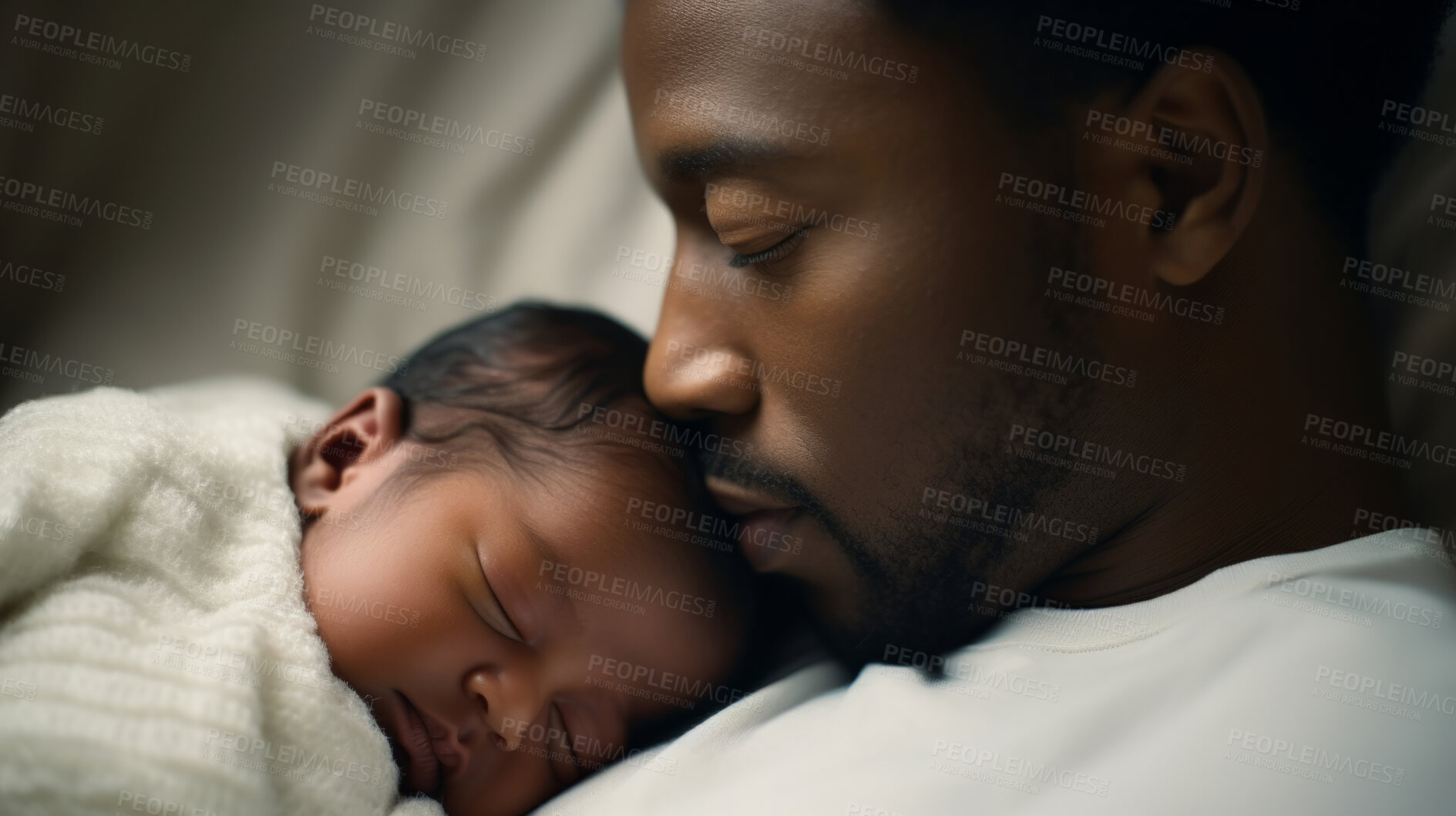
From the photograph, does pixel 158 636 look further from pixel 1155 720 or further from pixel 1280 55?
pixel 1280 55

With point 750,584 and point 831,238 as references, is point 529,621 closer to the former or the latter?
point 750,584

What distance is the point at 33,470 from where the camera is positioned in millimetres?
936

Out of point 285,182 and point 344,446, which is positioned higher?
point 285,182

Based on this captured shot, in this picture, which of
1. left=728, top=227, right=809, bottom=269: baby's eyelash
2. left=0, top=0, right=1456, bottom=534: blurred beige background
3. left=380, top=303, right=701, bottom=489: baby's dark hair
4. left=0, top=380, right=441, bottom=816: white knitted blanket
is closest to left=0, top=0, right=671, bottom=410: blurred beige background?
left=0, top=0, right=1456, bottom=534: blurred beige background

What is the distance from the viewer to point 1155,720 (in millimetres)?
909

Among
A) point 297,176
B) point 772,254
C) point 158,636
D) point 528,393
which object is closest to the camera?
point 158,636

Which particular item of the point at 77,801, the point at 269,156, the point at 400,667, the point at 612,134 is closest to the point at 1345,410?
the point at 400,667

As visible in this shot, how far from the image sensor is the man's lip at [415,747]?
1.01 m

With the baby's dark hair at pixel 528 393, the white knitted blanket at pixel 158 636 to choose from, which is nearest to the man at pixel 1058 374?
the baby's dark hair at pixel 528 393

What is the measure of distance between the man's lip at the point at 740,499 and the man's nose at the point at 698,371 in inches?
3.4

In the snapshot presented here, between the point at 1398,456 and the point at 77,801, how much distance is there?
1.45 meters

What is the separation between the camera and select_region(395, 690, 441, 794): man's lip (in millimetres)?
1011

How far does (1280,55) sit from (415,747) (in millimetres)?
1194

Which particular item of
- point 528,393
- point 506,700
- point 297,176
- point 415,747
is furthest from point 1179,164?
point 297,176
